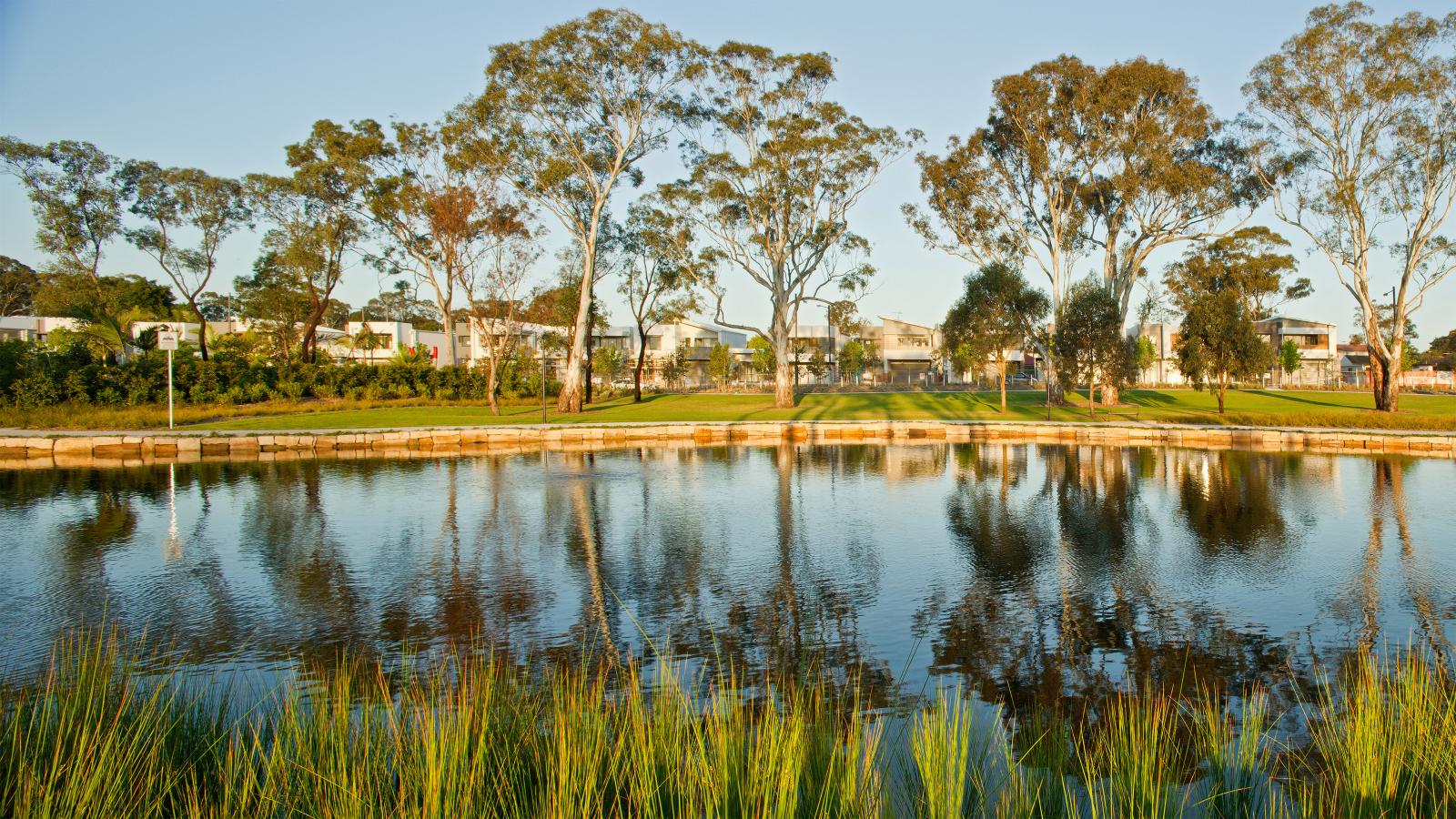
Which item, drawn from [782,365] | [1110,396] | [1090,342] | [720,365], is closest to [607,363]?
[720,365]

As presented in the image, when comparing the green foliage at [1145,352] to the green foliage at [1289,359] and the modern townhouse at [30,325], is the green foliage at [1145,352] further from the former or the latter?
the modern townhouse at [30,325]

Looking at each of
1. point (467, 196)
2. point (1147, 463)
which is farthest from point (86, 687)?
point (467, 196)

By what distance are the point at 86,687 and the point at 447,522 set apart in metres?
8.81

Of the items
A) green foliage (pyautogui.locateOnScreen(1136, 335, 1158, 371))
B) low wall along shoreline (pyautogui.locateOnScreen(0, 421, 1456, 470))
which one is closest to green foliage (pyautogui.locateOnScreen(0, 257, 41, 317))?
low wall along shoreline (pyautogui.locateOnScreen(0, 421, 1456, 470))

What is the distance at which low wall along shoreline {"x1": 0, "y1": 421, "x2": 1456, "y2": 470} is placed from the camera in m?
23.6

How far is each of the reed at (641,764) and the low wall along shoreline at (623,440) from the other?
66.7 ft

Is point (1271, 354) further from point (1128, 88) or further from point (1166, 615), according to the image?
point (1166, 615)

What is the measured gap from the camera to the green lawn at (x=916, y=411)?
97.7ft

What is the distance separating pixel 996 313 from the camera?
1511 inches

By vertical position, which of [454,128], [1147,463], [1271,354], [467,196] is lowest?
[1147,463]

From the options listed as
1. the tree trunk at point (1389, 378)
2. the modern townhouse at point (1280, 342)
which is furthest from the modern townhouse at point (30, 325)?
the modern townhouse at point (1280, 342)

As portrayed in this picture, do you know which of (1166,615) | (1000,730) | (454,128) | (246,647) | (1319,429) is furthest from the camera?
(454,128)

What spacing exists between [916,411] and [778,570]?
98.1 feet

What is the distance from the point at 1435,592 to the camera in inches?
367
